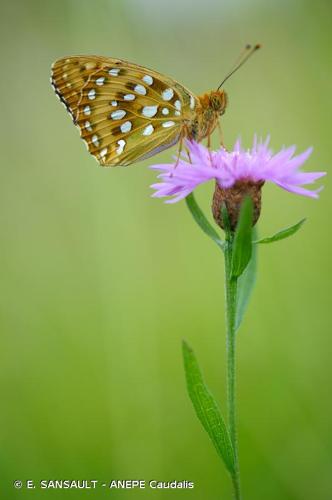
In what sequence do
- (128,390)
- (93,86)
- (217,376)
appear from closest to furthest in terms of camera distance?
(93,86)
(128,390)
(217,376)

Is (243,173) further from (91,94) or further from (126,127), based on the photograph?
(91,94)

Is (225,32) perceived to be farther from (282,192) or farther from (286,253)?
(286,253)

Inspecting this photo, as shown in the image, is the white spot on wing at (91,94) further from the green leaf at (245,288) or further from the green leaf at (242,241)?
the green leaf at (242,241)

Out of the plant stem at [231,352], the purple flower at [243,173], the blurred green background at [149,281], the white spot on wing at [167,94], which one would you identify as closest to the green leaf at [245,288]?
the plant stem at [231,352]

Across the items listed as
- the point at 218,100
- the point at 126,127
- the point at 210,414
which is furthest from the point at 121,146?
the point at 210,414

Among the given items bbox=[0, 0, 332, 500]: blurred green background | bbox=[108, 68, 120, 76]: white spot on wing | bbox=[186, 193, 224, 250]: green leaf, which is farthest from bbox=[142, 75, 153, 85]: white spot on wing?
bbox=[0, 0, 332, 500]: blurred green background

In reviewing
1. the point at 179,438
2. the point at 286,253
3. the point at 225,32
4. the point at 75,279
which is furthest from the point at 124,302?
the point at 225,32

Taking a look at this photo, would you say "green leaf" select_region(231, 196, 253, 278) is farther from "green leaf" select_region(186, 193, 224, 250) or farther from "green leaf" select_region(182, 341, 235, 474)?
"green leaf" select_region(182, 341, 235, 474)
